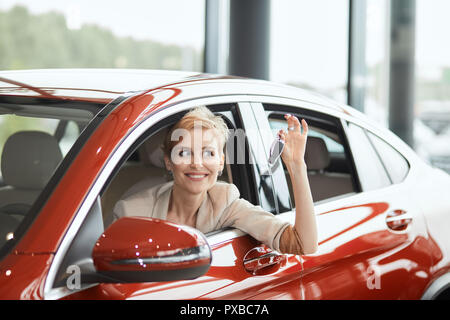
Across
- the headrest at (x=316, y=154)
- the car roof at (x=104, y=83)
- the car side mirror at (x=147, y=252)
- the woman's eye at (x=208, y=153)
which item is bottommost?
the car side mirror at (x=147, y=252)

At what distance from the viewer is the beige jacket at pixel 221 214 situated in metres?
1.81

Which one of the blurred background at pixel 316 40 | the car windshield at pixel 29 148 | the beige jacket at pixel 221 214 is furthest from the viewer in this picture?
the blurred background at pixel 316 40

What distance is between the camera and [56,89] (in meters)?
1.77

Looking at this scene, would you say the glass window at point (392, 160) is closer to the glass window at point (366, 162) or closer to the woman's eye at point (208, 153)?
the glass window at point (366, 162)

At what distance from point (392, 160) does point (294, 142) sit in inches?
36.1

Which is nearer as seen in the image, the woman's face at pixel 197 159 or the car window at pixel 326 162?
the woman's face at pixel 197 159

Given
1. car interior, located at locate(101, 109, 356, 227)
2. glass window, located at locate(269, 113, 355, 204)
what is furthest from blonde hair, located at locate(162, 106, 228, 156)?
glass window, located at locate(269, 113, 355, 204)

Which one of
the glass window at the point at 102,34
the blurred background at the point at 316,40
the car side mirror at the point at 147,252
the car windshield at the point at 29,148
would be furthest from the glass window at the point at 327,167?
the glass window at the point at 102,34

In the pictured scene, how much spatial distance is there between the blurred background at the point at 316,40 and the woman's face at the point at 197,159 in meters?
4.96

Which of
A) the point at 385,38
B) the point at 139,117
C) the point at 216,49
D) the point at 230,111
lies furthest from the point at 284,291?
the point at 216,49

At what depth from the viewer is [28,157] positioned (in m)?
1.85

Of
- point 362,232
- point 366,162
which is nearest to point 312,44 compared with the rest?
point 366,162

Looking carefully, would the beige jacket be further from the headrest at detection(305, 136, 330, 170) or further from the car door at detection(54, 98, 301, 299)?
the headrest at detection(305, 136, 330, 170)

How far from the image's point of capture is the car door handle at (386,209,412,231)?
229cm
